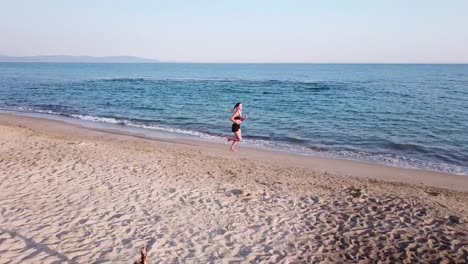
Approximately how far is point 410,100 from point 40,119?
27.2m

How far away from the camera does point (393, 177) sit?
11.0m

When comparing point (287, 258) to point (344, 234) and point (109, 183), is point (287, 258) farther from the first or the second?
point (109, 183)

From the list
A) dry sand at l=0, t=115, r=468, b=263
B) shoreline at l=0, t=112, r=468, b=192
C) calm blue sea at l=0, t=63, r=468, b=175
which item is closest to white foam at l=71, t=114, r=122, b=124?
calm blue sea at l=0, t=63, r=468, b=175

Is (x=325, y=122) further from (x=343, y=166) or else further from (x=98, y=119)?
(x=98, y=119)

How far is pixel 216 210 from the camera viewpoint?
7.38 metres

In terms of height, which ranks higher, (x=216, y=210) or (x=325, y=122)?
(x=216, y=210)

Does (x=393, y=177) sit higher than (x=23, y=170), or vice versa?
(x=23, y=170)

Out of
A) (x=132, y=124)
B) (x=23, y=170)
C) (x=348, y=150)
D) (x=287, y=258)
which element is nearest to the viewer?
(x=287, y=258)

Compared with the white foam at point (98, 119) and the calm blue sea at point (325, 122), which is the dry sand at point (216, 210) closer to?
the calm blue sea at point (325, 122)

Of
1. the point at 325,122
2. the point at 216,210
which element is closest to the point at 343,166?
the point at 216,210

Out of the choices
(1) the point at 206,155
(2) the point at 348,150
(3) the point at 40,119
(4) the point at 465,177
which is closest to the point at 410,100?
(2) the point at 348,150

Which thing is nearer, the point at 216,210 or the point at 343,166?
the point at 216,210

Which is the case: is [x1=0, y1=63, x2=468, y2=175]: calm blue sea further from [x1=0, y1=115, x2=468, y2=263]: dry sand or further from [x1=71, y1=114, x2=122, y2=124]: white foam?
[x1=0, y1=115, x2=468, y2=263]: dry sand

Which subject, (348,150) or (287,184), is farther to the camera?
(348,150)
